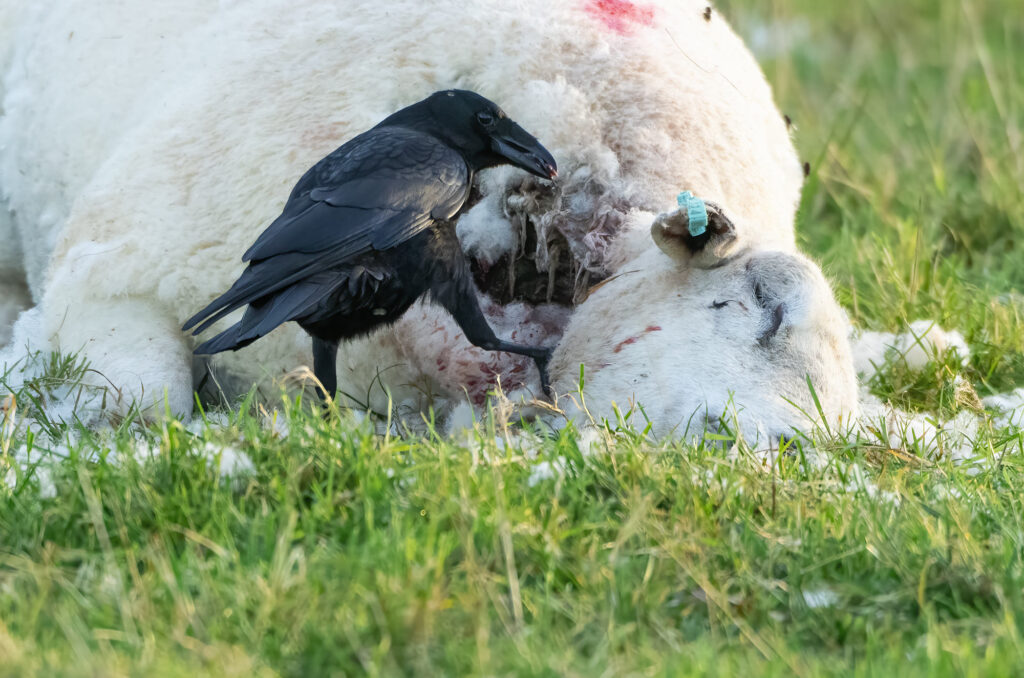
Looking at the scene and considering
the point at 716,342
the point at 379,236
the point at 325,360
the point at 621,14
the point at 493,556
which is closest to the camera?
the point at 493,556

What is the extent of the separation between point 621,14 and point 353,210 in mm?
1072

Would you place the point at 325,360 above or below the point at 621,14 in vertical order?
below

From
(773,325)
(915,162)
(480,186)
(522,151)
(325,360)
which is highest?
(522,151)

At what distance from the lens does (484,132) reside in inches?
107

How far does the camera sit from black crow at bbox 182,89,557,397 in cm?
250

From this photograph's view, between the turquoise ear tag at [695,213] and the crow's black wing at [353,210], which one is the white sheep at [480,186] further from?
the crow's black wing at [353,210]

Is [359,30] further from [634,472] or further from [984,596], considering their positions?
[984,596]

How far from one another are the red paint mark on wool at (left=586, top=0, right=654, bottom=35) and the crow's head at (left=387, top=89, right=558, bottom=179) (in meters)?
0.60

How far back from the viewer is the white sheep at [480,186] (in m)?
2.97

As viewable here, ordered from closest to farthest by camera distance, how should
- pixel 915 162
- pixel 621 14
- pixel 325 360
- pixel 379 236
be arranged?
pixel 379 236 < pixel 325 360 < pixel 621 14 < pixel 915 162

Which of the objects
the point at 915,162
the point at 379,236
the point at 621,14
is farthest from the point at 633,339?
the point at 915,162

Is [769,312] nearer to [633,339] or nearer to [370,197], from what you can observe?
[633,339]

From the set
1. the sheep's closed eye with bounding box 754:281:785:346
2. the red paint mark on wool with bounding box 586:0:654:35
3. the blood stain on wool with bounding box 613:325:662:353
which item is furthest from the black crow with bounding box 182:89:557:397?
the red paint mark on wool with bounding box 586:0:654:35

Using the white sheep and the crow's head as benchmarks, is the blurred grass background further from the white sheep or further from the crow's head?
the crow's head
